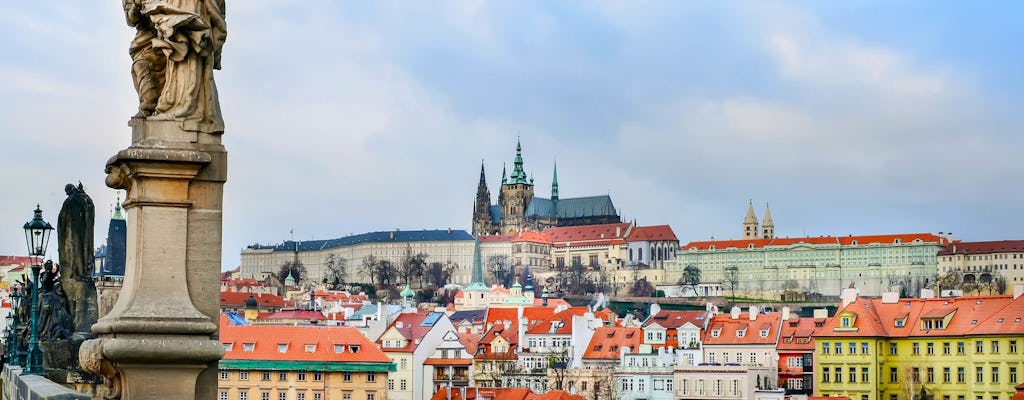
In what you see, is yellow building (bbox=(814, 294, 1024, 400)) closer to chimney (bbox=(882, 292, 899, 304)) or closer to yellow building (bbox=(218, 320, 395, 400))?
chimney (bbox=(882, 292, 899, 304))

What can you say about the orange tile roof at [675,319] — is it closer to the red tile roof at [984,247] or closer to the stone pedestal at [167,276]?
the stone pedestal at [167,276]

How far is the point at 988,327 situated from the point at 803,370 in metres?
8.09

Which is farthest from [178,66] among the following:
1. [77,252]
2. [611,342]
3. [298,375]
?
[611,342]

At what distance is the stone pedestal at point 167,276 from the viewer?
6445 millimetres

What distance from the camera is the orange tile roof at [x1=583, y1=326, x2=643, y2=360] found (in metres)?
71.7

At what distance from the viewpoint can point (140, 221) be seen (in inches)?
257

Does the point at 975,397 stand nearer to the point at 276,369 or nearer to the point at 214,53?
the point at 276,369

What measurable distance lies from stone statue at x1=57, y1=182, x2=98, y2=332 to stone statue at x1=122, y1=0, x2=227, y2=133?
20.6 ft

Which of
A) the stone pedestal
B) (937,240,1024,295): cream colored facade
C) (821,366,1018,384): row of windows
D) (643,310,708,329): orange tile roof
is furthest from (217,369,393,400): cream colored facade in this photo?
(937,240,1024,295): cream colored facade

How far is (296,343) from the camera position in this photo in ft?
204

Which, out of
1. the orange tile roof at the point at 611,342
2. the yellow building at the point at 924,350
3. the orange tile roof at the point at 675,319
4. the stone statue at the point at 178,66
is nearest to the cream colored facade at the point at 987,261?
the orange tile roof at the point at 675,319

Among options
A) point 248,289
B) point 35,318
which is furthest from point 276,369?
point 248,289

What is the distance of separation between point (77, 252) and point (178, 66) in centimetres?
701

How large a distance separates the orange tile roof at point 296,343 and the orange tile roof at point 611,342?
1178 centimetres
